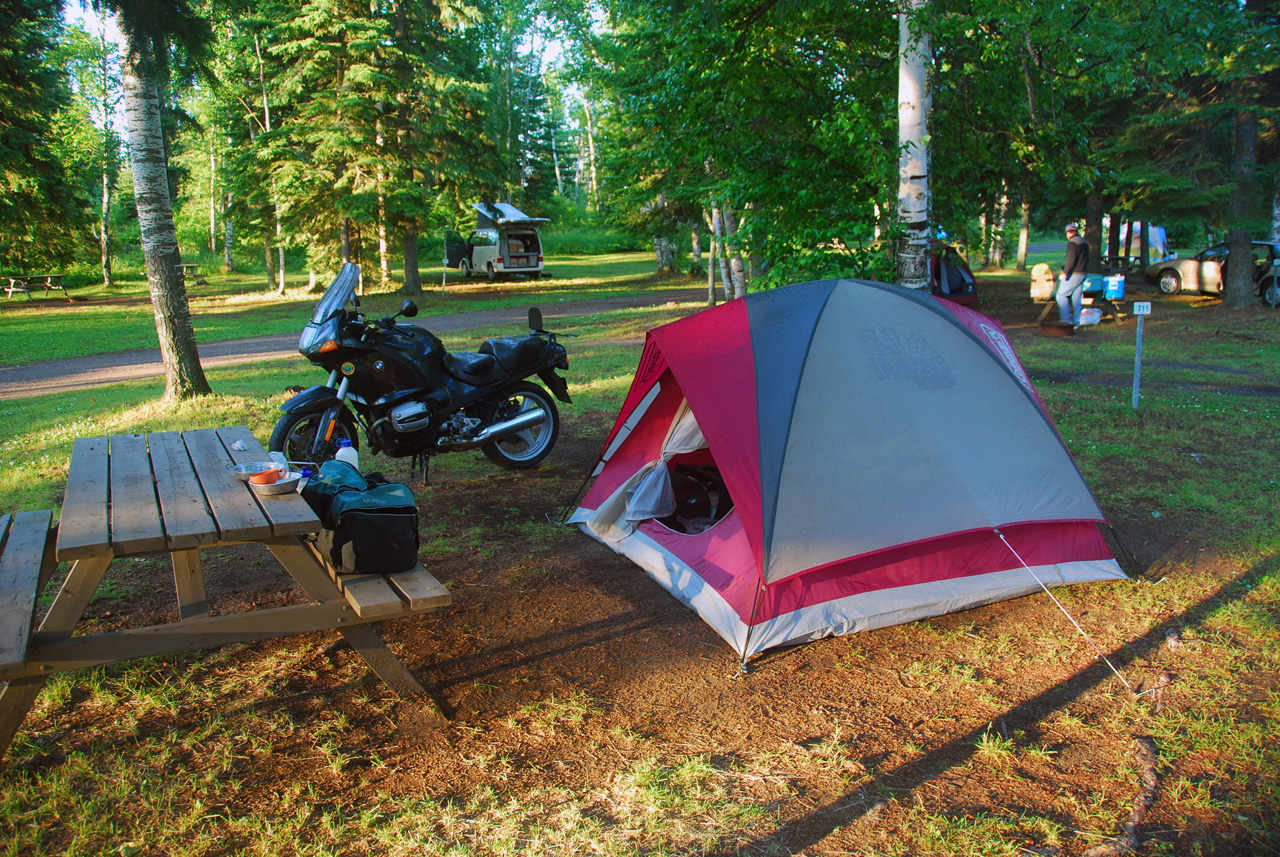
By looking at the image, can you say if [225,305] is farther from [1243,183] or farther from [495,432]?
[1243,183]

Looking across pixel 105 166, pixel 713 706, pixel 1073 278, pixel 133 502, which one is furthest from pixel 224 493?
pixel 105 166

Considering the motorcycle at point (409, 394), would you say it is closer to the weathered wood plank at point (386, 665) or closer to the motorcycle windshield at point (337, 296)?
the motorcycle windshield at point (337, 296)

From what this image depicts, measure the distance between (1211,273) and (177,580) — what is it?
1994 centimetres

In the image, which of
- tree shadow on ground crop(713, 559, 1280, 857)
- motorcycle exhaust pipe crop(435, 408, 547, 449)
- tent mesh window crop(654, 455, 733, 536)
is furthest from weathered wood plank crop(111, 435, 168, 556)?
tent mesh window crop(654, 455, 733, 536)

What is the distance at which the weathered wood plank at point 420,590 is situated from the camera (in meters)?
3.04

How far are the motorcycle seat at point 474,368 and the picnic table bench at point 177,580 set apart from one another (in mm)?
2752

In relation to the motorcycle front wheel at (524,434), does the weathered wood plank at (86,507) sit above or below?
above

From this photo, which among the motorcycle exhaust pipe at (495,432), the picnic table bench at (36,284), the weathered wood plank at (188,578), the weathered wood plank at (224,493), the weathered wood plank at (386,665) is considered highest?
the picnic table bench at (36,284)

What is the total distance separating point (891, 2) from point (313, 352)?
19.0 ft

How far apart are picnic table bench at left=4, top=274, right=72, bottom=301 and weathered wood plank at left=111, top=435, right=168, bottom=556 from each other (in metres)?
24.8

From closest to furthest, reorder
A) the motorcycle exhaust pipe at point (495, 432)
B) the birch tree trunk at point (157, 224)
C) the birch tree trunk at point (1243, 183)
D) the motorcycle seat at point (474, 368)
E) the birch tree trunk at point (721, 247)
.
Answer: the motorcycle exhaust pipe at point (495, 432) → the motorcycle seat at point (474, 368) → the birch tree trunk at point (157, 224) → the birch tree trunk at point (1243, 183) → the birch tree trunk at point (721, 247)

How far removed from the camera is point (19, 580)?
296 centimetres

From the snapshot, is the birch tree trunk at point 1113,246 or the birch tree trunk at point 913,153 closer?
the birch tree trunk at point 913,153

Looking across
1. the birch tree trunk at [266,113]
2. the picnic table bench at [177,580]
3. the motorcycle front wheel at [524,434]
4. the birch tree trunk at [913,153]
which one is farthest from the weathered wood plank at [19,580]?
the birch tree trunk at [266,113]
